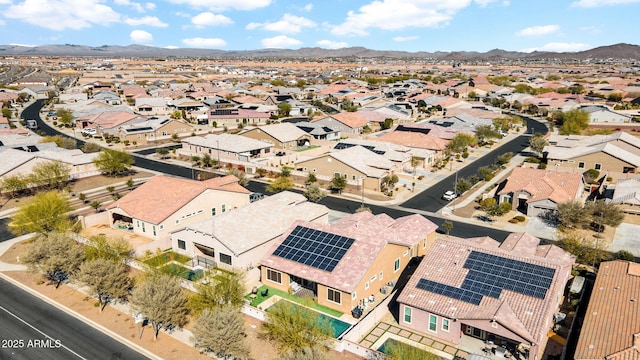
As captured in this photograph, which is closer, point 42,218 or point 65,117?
point 42,218

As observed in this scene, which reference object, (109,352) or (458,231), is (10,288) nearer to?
(109,352)

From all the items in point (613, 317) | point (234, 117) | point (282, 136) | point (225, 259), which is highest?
point (234, 117)

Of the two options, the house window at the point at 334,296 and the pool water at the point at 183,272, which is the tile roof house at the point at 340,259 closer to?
the house window at the point at 334,296

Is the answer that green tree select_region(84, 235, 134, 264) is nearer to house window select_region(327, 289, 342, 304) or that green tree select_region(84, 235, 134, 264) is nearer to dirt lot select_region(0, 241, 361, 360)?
dirt lot select_region(0, 241, 361, 360)

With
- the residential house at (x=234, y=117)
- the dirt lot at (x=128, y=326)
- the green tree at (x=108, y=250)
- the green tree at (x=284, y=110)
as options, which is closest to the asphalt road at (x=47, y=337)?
the dirt lot at (x=128, y=326)

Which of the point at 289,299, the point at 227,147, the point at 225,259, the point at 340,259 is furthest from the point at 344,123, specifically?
the point at 289,299

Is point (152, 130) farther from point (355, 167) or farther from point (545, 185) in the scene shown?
point (545, 185)

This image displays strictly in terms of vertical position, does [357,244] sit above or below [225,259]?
above

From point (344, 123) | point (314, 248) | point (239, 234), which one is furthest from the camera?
point (344, 123)
